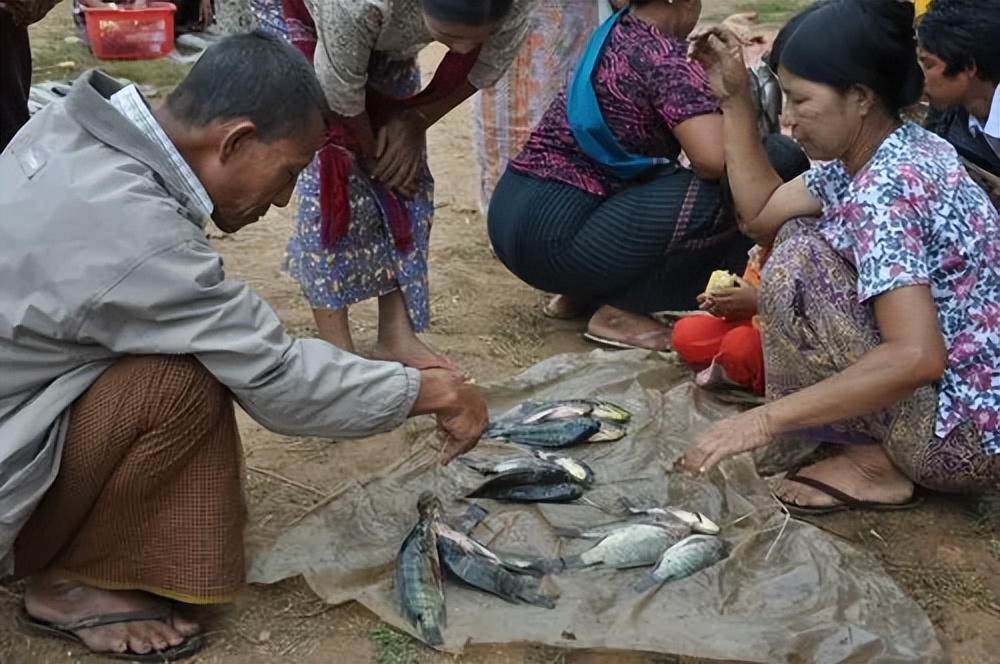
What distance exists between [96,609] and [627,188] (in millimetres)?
2615

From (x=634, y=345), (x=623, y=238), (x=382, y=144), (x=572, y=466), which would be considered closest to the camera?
(x=572, y=466)

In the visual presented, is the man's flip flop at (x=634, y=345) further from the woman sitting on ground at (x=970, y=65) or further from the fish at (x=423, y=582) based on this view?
the fish at (x=423, y=582)

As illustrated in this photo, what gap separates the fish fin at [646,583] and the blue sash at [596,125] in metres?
1.93

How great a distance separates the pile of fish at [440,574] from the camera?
3.15m

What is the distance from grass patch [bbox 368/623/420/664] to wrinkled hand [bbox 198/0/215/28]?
8.58m

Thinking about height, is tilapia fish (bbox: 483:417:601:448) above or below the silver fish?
below

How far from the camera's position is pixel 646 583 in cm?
330

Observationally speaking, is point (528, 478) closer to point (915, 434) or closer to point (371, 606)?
point (371, 606)

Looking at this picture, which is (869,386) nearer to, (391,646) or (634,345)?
(391,646)

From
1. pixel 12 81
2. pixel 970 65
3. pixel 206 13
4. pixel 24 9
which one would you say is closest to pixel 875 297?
pixel 970 65

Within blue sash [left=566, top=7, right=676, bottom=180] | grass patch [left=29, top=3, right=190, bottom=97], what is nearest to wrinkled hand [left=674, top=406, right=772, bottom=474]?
blue sash [left=566, top=7, right=676, bottom=180]

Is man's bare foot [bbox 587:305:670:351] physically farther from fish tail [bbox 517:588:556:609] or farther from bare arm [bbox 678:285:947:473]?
fish tail [bbox 517:588:556:609]

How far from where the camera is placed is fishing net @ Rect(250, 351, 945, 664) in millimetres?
3070

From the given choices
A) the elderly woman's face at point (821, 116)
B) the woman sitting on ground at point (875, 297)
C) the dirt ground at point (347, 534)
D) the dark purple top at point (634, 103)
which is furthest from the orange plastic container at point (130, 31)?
the elderly woman's face at point (821, 116)
